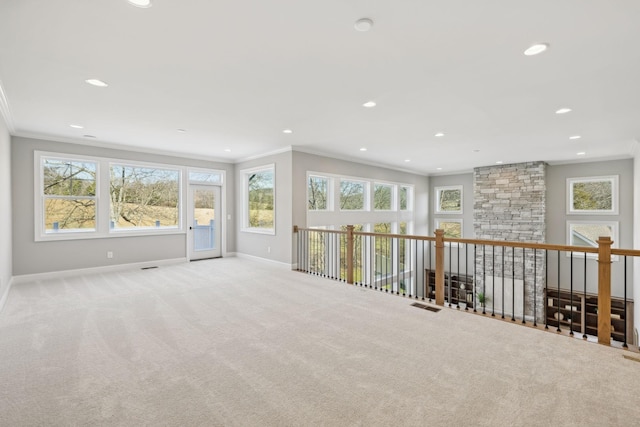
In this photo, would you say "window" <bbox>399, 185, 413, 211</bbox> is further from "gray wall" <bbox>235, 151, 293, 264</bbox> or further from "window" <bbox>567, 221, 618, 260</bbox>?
"gray wall" <bbox>235, 151, 293, 264</bbox>

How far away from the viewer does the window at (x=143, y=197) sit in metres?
6.15

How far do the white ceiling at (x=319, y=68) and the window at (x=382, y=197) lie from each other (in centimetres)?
376

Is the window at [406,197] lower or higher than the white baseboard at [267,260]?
higher

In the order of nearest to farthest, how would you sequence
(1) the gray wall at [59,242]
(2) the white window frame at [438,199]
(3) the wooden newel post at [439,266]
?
1. (3) the wooden newel post at [439,266]
2. (1) the gray wall at [59,242]
3. (2) the white window frame at [438,199]

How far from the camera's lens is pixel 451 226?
1065 centimetres

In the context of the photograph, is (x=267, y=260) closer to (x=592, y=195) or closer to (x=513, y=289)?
(x=513, y=289)

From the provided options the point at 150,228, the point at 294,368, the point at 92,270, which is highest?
the point at 150,228

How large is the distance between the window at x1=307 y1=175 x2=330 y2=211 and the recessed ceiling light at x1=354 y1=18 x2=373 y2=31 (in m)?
4.79

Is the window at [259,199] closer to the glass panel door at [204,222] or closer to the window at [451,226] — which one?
the glass panel door at [204,222]

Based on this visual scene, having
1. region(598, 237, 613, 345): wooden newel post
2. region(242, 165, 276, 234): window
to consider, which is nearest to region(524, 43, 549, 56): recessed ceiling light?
region(598, 237, 613, 345): wooden newel post

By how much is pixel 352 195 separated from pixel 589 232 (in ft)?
20.4

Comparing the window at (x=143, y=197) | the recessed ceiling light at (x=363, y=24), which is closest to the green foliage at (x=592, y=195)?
the recessed ceiling light at (x=363, y=24)

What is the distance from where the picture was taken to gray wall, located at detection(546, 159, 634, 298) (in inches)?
285

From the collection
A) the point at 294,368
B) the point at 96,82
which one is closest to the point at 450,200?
the point at 294,368
